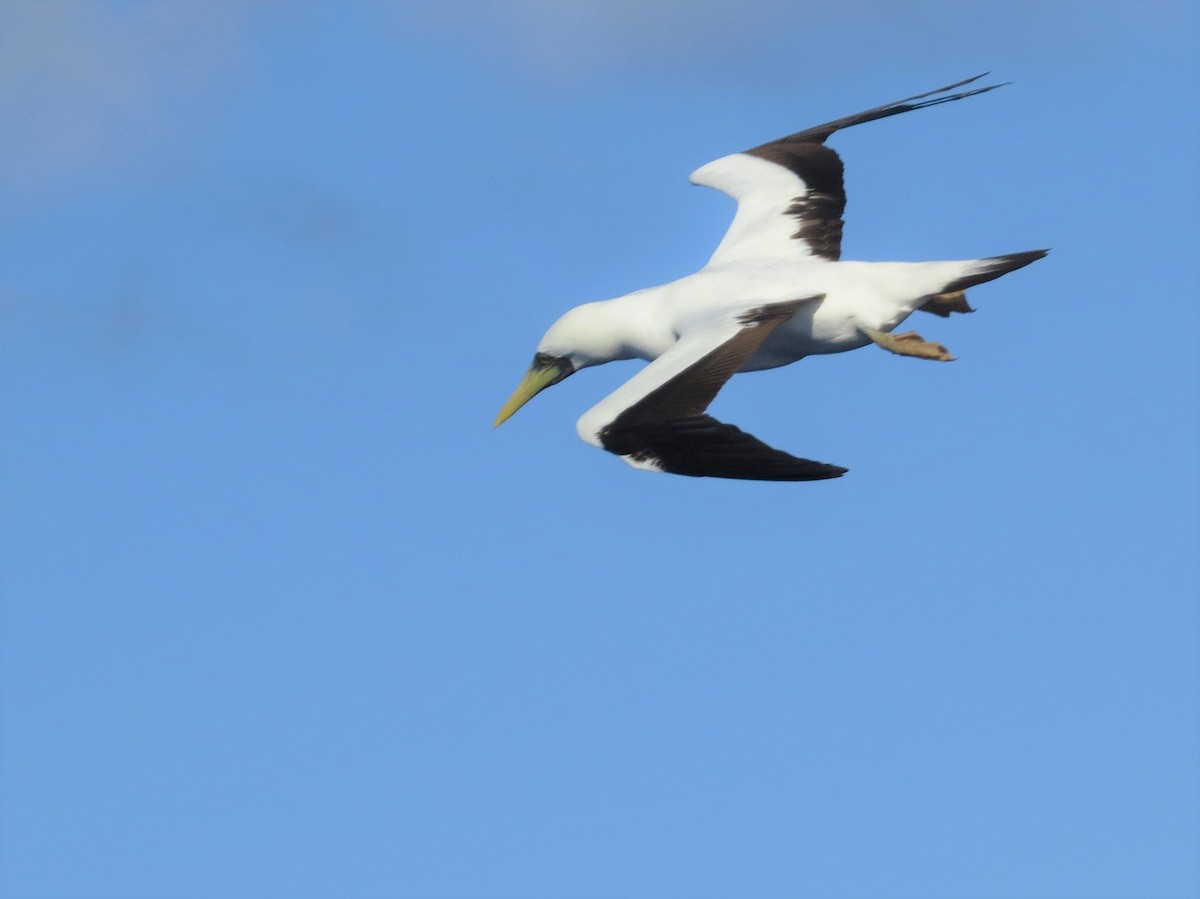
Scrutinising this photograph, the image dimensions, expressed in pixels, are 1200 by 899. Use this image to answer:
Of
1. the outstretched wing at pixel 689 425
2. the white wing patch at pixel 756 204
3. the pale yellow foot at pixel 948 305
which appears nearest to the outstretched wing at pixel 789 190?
the white wing patch at pixel 756 204

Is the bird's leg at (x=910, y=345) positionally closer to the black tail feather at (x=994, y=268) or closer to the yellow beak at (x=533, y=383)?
the black tail feather at (x=994, y=268)

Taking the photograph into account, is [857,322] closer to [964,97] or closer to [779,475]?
[779,475]

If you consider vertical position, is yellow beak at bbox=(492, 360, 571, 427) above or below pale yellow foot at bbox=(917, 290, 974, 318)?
above

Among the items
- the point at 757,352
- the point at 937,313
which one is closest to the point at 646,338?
the point at 757,352

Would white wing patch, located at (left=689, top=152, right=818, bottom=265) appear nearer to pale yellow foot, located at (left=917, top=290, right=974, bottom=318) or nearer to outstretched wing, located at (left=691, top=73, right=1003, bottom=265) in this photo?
outstretched wing, located at (left=691, top=73, right=1003, bottom=265)

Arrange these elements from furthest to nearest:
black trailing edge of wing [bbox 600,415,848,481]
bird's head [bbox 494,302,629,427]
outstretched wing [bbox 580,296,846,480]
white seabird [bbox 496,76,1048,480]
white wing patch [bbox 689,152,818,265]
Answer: white wing patch [bbox 689,152,818,265] → bird's head [bbox 494,302,629,427] → white seabird [bbox 496,76,1048,480] → outstretched wing [bbox 580,296,846,480] → black trailing edge of wing [bbox 600,415,848,481]

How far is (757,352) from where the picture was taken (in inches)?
632

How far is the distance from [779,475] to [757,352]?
3.26 metres

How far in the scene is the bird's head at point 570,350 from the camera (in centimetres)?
1708

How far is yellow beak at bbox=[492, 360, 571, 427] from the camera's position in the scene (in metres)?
17.9

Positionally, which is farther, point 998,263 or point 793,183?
point 793,183

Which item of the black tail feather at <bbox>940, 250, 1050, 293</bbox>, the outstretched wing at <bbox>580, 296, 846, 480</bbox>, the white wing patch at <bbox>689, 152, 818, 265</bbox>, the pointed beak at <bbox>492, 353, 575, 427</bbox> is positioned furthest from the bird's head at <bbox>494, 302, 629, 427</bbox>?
the black tail feather at <bbox>940, 250, 1050, 293</bbox>

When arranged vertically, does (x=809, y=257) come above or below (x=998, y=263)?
above

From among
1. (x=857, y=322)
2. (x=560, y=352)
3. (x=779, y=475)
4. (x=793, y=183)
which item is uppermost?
(x=793, y=183)
